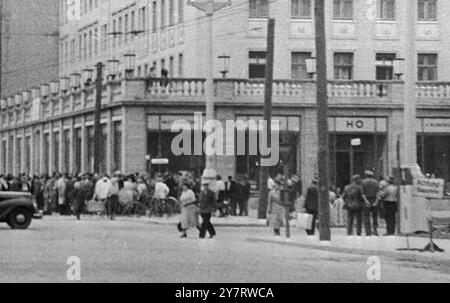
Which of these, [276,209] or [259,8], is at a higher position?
[259,8]

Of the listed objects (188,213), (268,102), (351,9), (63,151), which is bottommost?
(188,213)

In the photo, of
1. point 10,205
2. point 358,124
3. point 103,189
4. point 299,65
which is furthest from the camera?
point 299,65

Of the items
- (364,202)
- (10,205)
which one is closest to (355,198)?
(364,202)

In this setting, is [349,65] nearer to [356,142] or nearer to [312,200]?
[356,142]

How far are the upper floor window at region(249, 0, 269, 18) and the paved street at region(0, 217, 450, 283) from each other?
1052 inches

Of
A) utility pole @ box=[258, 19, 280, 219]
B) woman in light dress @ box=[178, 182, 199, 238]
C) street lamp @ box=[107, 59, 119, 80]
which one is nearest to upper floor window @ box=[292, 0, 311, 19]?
street lamp @ box=[107, 59, 119, 80]

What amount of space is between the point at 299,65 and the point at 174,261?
40.2 metres

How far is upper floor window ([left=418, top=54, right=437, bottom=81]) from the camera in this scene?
64.8 meters

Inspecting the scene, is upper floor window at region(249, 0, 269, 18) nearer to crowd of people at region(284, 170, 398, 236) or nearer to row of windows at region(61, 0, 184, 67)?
row of windows at region(61, 0, 184, 67)

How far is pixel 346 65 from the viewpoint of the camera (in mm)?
64625

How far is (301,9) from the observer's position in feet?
212

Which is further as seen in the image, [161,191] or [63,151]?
[63,151]

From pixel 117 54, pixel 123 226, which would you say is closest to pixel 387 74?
pixel 117 54

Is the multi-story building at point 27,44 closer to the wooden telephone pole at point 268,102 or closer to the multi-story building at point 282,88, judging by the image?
the multi-story building at point 282,88
